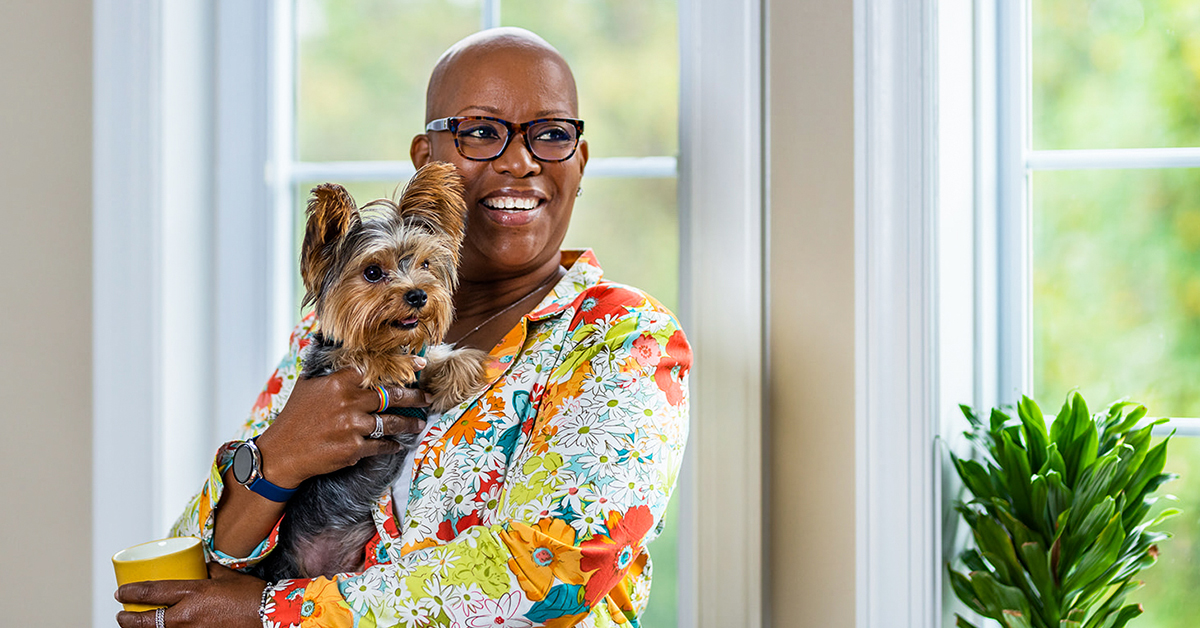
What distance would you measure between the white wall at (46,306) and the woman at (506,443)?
67 cm

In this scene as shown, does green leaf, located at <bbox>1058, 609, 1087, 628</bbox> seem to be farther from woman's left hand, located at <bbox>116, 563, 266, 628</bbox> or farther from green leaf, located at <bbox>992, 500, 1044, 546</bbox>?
woman's left hand, located at <bbox>116, 563, 266, 628</bbox>

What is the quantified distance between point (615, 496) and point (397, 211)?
0.47 meters

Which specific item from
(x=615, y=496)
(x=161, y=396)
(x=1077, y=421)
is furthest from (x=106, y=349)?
(x=1077, y=421)

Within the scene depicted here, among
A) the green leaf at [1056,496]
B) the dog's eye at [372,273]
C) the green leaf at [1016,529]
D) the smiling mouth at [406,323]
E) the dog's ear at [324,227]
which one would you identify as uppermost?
the dog's ear at [324,227]

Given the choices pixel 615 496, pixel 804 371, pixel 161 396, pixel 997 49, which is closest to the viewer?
pixel 615 496

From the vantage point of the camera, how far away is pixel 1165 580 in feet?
5.21

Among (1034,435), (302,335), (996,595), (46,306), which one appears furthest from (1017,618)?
(46,306)

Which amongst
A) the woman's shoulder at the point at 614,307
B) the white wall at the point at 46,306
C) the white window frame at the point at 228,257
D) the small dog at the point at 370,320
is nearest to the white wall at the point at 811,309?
the white window frame at the point at 228,257

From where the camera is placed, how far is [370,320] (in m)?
1.12

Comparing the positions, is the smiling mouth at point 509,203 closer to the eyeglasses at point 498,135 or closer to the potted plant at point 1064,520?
the eyeglasses at point 498,135

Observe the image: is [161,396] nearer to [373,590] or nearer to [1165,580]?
[373,590]

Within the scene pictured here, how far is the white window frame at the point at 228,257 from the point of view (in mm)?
1587

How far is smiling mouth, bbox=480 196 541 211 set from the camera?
4.37 feet

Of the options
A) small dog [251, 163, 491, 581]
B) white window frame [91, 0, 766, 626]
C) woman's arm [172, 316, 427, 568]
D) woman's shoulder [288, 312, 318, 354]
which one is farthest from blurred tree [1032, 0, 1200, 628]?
woman's shoulder [288, 312, 318, 354]
